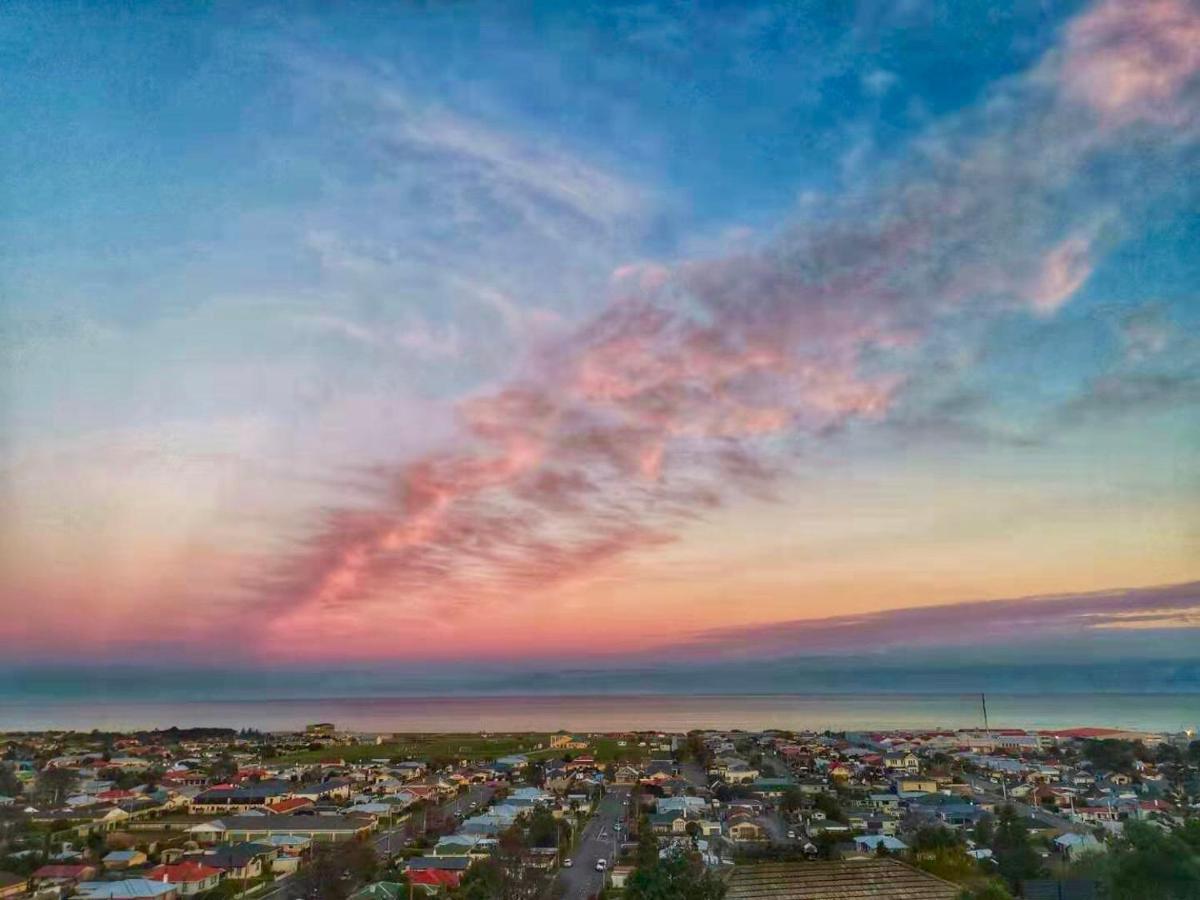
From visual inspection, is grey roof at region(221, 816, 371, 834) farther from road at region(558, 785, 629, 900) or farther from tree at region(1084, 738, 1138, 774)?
tree at region(1084, 738, 1138, 774)

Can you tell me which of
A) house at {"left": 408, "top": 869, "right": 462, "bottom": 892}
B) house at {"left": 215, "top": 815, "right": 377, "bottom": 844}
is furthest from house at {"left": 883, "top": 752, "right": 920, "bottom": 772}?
house at {"left": 408, "top": 869, "right": 462, "bottom": 892}

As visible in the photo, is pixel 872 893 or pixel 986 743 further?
pixel 986 743

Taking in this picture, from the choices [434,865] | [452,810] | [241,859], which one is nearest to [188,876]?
[241,859]

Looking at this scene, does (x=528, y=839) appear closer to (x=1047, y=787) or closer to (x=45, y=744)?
(x=45, y=744)

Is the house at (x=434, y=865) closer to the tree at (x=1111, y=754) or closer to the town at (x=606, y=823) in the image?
the town at (x=606, y=823)

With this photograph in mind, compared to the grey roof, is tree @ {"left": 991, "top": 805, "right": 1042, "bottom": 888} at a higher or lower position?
lower

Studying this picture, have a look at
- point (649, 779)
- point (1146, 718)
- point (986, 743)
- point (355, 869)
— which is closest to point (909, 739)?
point (986, 743)
